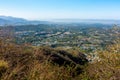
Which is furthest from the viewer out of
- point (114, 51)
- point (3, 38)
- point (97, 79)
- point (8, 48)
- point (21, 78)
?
point (8, 48)

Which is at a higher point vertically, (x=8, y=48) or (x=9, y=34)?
(x=9, y=34)

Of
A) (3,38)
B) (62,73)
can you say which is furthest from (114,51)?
(3,38)

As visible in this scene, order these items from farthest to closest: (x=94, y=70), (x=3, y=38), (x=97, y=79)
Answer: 1. (x=3, y=38)
2. (x=94, y=70)
3. (x=97, y=79)

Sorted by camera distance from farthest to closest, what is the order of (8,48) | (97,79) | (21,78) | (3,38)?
(8,48)
(3,38)
(97,79)
(21,78)

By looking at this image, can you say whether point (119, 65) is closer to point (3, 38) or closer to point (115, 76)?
point (115, 76)

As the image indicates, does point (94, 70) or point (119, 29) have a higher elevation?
point (119, 29)

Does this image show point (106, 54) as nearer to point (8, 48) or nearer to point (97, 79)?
point (97, 79)

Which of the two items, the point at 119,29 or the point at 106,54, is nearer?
the point at 106,54

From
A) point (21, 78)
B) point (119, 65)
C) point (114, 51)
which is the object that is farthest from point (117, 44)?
point (21, 78)

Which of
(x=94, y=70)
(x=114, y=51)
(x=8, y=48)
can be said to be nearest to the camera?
(x=94, y=70)
